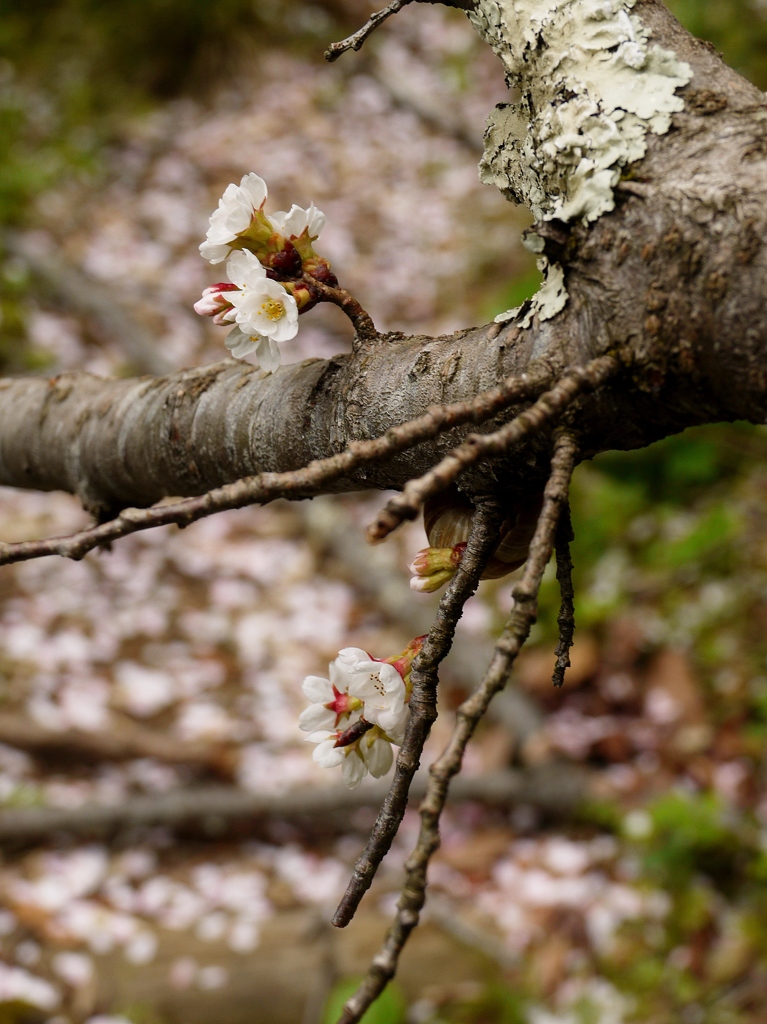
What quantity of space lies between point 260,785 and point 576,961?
133 cm

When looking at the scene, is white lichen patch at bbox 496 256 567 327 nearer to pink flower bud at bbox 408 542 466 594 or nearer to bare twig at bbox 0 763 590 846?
→ pink flower bud at bbox 408 542 466 594

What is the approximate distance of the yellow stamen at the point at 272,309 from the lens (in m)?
0.73

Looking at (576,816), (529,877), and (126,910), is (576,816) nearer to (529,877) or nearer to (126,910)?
(529,877)

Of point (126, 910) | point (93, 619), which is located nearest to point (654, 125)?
point (126, 910)

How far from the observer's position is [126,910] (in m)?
2.71

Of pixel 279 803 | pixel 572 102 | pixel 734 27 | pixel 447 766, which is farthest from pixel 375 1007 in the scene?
pixel 734 27

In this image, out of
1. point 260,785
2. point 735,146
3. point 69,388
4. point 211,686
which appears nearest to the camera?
point 735,146

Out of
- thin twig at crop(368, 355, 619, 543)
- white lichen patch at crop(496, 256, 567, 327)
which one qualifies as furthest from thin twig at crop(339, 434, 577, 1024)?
white lichen patch at crop(496, 256, 567, 327)

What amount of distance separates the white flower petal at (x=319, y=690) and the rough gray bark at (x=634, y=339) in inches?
7.4

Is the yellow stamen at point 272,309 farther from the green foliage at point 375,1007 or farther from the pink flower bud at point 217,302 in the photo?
the green foliage at point 375,1007

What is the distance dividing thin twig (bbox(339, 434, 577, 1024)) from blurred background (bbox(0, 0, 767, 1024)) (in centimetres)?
195

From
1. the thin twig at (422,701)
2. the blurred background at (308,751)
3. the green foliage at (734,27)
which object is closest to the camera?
the thin twig at (422,701)

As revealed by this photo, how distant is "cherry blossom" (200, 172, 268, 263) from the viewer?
2.42 ft

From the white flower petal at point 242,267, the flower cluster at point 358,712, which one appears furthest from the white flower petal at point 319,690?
the white flower petal at point 242,267
